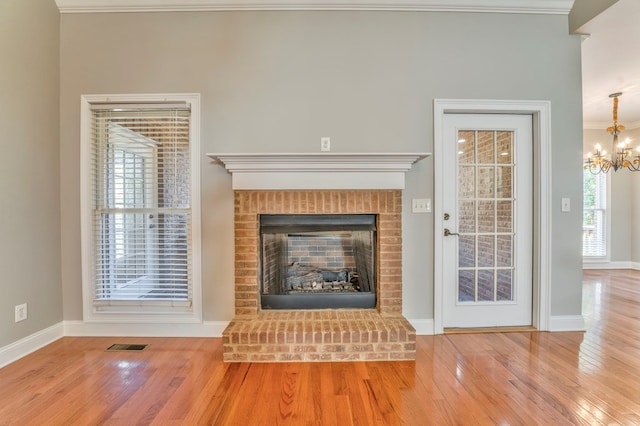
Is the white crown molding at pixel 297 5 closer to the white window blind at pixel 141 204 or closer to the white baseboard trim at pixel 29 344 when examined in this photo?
the white window blind at pixel 141 204

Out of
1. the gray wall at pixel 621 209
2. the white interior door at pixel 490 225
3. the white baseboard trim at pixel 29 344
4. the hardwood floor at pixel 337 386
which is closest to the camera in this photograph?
the hardwood floor at pixel 337 386

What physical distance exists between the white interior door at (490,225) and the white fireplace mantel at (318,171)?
2.07ft

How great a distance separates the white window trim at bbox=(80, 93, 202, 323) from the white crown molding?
0.71 m

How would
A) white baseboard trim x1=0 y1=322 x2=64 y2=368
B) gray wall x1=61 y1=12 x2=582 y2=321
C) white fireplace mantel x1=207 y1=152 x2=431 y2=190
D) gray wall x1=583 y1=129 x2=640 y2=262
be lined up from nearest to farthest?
white baseboard trim x1=0 y1=322 x2=64 y2=368
white fireplace mantel x1=207 y1=152 x2=431 y2=190
gray wall x1=61 y1=12 x2=582 y2=321
gray wall x1=583 y1=129 x2=640 y2=262

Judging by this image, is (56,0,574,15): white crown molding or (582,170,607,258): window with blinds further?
(582,170,607,258): window with blinds

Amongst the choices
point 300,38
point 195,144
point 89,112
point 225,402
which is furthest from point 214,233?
point 300,38

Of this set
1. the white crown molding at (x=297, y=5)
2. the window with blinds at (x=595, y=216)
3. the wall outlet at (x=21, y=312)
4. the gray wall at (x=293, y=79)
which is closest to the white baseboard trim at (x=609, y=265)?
the window with blinds at (x=595, y=216)

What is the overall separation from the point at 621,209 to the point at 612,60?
349cm

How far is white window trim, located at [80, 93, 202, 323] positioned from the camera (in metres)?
2.40

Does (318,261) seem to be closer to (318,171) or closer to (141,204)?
(318,171)

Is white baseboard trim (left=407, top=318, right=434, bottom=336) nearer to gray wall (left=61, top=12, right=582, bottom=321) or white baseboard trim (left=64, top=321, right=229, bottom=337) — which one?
gray wall (left=61, top=12, right=582, bottom=321)

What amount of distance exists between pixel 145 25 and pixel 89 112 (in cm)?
86

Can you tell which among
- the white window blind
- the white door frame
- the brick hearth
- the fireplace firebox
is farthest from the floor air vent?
the white door frame

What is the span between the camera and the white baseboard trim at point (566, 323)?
2.48m
